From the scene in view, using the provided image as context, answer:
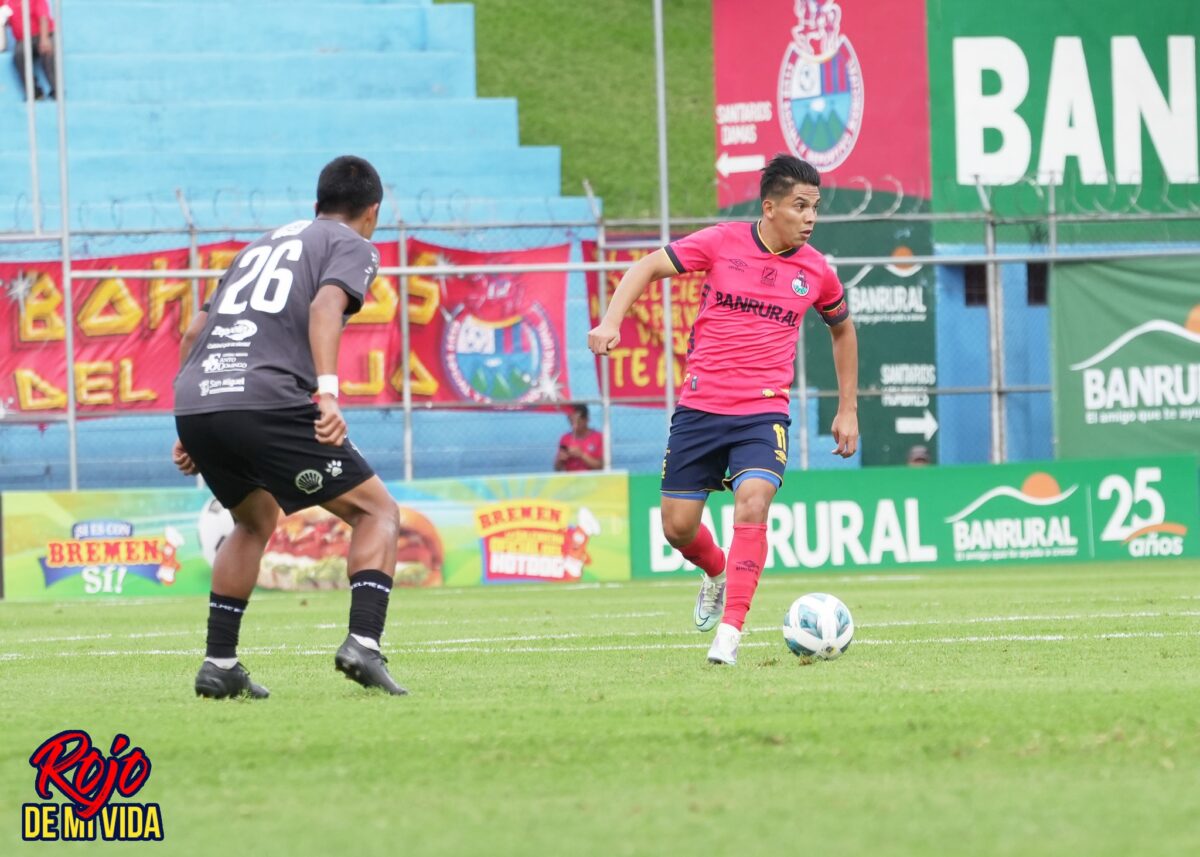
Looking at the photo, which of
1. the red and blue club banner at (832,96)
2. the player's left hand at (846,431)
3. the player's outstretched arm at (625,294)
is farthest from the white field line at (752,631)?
the red and blue club banner at (832,96)

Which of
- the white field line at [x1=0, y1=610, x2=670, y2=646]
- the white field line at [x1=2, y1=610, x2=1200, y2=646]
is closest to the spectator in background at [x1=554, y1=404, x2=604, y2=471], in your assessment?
the white field line at [x1=0, y1=610, x2=670, y2=646]

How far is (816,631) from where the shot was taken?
794 centimetres

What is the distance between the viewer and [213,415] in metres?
6.48

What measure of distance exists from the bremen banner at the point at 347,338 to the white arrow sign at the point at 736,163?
15.4 feet

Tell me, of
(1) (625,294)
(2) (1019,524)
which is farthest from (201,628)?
(2) (1019,524)

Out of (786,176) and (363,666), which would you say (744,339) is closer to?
(786,176)

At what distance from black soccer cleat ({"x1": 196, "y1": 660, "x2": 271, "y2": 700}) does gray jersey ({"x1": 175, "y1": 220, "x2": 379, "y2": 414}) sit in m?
0.90

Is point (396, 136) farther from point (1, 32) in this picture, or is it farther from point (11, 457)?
point (11, 457)

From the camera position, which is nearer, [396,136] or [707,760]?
[707,760]

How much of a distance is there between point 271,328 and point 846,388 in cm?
330

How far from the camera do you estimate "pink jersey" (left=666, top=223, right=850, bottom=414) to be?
28.3 ft

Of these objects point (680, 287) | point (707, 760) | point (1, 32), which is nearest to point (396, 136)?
point (1, 32)

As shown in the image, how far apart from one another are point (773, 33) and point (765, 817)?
796 inches

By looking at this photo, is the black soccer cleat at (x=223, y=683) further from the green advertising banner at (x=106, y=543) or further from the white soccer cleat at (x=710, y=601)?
the green advertising banner at (x=106, y=543)
